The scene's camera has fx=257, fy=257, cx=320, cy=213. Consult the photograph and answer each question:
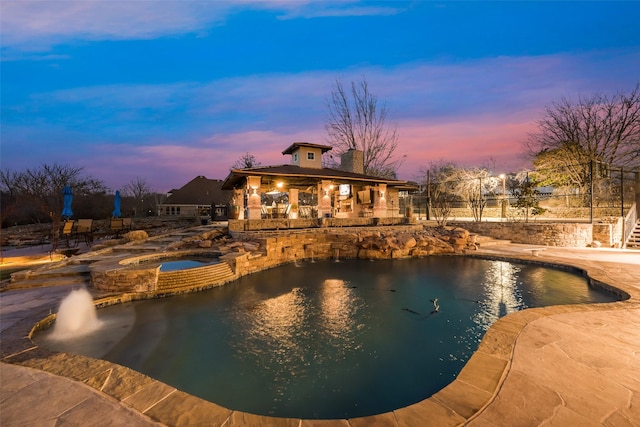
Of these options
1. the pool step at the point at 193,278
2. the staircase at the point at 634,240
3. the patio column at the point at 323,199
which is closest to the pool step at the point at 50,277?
the pool step at the point at 193,278

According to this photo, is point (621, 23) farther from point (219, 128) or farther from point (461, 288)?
point (219, 128)

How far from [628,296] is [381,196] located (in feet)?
44.9

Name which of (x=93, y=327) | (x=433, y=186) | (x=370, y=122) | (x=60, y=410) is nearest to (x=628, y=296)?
(x=60, y=410)

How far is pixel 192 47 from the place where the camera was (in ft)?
86.7

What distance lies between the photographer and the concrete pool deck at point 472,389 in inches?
90.9

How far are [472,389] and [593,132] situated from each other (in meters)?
30.4

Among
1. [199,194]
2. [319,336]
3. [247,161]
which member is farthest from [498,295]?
[247,161]

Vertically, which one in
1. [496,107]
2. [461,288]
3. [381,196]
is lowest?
[461,288]

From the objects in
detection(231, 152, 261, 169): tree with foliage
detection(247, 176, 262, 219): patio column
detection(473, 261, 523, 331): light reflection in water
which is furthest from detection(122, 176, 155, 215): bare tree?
detection(473, 261, 523, 331): light reflection in water

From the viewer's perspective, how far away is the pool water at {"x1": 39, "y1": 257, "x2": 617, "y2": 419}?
3592mm

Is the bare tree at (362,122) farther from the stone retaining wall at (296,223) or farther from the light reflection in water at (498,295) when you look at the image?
the light reflection in water at (498,295)

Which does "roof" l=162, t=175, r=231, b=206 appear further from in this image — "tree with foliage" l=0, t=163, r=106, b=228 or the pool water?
the pool water

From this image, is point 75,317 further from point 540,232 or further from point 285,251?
point 540,232

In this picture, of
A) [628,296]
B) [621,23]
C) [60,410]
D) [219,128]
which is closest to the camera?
[60,410]
